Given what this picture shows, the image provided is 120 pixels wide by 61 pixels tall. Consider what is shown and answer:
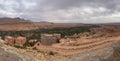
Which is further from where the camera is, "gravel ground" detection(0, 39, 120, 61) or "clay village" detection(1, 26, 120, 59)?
"clay village" detection(1, 26, 120, 59)

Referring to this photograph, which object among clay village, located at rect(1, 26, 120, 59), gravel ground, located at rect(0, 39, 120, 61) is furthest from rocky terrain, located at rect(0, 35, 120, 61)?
clay village, located at rect(1, 26, 120, 59)

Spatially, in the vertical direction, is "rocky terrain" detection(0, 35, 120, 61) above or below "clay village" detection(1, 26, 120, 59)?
above

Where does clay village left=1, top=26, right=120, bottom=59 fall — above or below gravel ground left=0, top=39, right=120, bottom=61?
below

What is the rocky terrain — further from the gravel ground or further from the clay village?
the clay village

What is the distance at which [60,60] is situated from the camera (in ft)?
70.4

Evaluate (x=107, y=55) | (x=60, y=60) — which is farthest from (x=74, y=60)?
(x=107, y=55)

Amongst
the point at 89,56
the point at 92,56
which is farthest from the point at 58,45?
the point at 92,56

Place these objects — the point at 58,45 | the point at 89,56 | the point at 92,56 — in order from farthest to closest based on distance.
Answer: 1. the point at 58,45
2. the point at 89,56
3. the point at 92,56

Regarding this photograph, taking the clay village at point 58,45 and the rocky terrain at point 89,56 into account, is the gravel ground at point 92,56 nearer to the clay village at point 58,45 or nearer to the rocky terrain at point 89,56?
the rocky terrain at point 89,56

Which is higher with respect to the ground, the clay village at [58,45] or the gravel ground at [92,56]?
the gravel ground at [92,56]

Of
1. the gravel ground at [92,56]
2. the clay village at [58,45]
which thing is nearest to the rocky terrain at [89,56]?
the gravel ground at [92,56]

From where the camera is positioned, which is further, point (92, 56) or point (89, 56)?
point (89, 56)

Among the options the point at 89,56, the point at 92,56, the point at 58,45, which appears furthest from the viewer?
the point at 58,45

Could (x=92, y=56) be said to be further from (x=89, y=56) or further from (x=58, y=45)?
(x=58, y=45)
